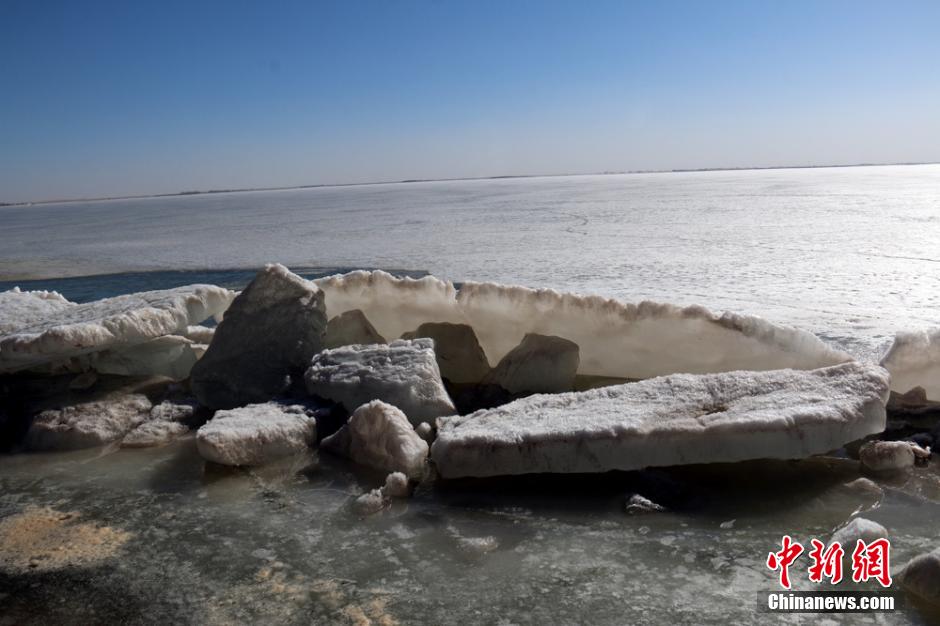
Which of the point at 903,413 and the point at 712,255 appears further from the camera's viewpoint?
the point at 712,255

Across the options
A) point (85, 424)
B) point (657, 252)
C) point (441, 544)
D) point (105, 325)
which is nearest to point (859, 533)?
point (441, 544)

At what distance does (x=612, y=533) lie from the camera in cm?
238

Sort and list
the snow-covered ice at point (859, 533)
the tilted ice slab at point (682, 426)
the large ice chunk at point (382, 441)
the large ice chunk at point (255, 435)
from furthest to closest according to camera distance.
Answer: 1. the large ice chunk at point (255, 435)
2. the large ice chunk at point (382, 441)
3. the tilted ice slab at point (682, 426)
4. the snow-covered ice at point (859, 533)

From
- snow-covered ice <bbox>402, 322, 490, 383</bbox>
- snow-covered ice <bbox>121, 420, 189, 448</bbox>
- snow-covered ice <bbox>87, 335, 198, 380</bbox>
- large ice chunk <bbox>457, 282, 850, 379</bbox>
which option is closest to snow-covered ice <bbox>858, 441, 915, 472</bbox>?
large ice chunk <bbox>457, 282, 850, 379</bbox>

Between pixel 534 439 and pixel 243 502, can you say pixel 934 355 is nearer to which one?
pixel 534 439

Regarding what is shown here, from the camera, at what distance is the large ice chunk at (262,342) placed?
12.6 feet

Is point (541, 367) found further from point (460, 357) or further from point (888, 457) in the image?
point (888, 457)

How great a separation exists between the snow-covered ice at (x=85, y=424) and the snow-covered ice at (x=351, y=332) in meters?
1.08

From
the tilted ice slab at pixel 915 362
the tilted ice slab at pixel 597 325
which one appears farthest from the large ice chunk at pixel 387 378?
the tilted ice slab at pixel 915 362

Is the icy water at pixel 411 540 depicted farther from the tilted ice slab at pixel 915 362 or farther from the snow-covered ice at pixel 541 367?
the snow-covered ice at pixel 541 367

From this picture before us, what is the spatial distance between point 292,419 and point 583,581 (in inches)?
→ 66.6

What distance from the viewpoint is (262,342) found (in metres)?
4.02

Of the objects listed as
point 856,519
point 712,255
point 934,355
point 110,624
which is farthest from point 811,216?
point 110,624

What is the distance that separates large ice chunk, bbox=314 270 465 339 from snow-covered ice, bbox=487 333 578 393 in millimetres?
642
